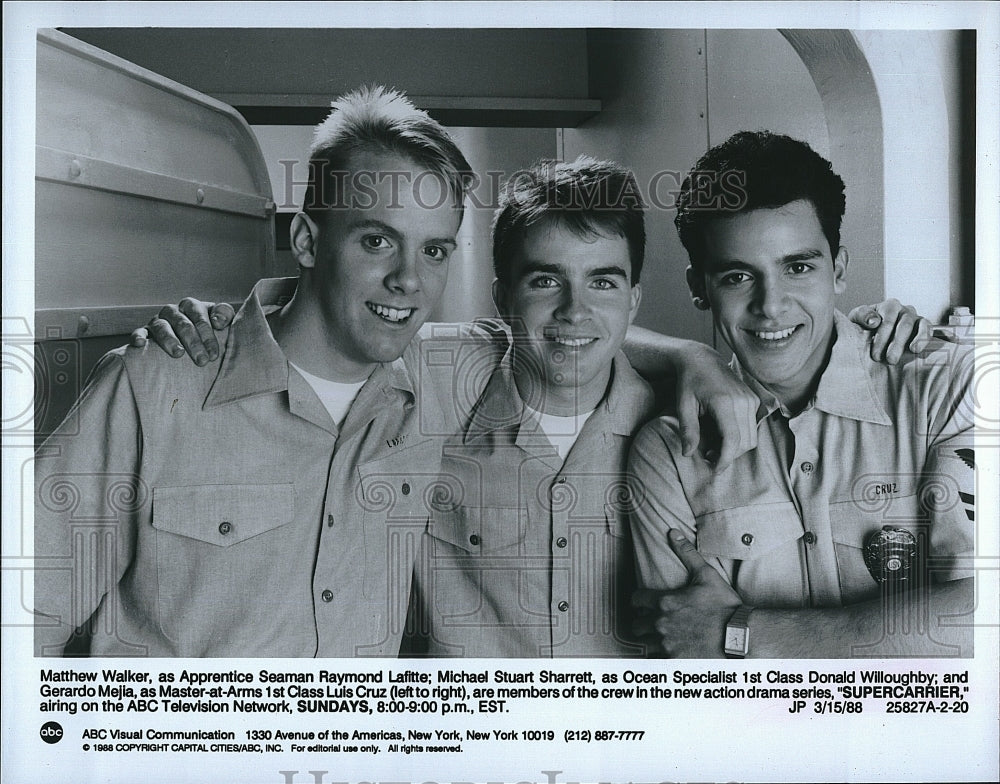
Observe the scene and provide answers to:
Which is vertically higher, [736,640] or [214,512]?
[214,512]

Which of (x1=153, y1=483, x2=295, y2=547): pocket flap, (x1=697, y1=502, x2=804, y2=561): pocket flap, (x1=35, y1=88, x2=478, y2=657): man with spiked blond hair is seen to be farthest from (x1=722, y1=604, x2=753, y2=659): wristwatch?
(x1=153, y1=483, x2=295, y2=547): pocket flap

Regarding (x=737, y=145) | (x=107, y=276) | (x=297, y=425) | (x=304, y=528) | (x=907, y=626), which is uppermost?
(x=737, y=145)

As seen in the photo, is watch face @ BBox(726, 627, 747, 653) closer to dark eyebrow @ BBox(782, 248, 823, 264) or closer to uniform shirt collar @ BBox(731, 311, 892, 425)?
uniform shirt collar @ BBox(731, 311, 892, 425)

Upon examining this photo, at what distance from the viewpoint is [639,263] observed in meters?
2.82

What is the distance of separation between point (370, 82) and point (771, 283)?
1.21 meters

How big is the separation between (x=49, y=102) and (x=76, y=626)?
1.42m

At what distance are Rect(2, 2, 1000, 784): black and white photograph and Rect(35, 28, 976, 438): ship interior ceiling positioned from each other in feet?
0.04

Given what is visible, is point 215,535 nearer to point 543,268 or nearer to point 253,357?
point 253,357

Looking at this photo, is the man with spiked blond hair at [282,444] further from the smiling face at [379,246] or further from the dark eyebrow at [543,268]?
the dark eyebrow at [543,268]

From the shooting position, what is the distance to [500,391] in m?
2.84

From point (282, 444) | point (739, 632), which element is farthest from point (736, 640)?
point (282, 444)

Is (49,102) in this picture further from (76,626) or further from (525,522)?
(525,522)

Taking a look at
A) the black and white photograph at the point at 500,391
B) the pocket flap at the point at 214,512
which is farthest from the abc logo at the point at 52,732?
the pocket flap at the point at 214,512

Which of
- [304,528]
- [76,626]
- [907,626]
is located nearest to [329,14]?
[304,528]
